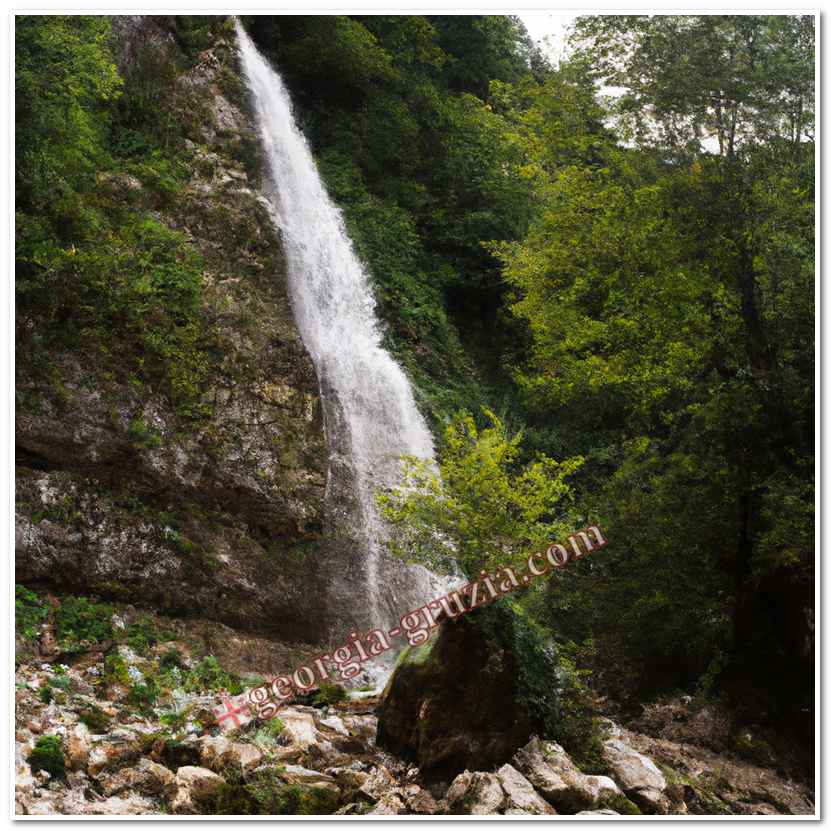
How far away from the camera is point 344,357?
9.54 metres

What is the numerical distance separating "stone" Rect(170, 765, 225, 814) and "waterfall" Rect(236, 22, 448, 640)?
2.93m

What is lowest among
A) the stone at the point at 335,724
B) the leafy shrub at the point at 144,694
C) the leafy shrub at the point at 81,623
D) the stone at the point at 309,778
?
the stone at the point at 309,778

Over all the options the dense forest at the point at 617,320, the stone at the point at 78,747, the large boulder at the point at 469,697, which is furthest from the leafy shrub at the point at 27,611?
the large boulder at the point at 469,697

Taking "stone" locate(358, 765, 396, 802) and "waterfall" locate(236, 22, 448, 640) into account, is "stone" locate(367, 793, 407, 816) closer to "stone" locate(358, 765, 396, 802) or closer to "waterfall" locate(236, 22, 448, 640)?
"stone" locate(358, 765, 396, 802)

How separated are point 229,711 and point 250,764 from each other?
0.90 meters

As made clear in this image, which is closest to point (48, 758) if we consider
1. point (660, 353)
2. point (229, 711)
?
point (229, 711)

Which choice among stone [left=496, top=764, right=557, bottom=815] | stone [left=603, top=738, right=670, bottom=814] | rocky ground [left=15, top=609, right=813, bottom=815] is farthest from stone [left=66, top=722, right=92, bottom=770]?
stone [left=603, top=738, right=670, bottom=814]

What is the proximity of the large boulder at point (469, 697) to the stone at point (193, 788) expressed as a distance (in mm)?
1291

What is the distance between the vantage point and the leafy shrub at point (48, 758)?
4.85 meters

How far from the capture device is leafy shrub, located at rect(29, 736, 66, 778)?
485 centimetres

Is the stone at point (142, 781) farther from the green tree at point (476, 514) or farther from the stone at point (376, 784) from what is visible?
the green tree at point (476, 514)

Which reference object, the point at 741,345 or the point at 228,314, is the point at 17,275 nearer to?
the point at 228,314

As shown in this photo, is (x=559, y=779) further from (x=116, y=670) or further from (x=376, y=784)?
(x=116, y=670)
